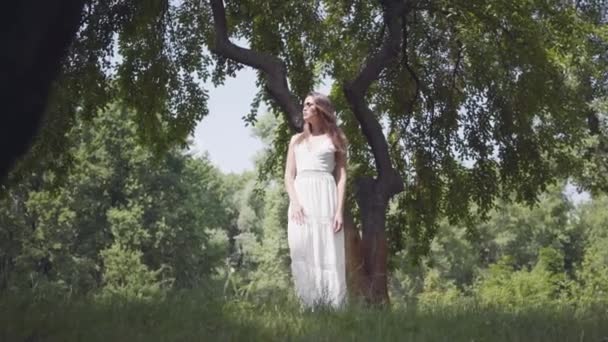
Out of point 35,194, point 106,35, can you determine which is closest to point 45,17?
point 106,35

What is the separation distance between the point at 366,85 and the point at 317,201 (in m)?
5.29

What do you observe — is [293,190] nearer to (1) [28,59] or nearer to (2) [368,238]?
(2) [368,238]

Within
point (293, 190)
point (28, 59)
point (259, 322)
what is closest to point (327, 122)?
point (293, 190)

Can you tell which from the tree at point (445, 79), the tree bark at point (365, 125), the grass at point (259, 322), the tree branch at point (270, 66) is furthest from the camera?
the tree at point (445, 79)

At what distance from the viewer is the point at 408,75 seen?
58.2 ft

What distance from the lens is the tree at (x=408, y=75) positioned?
49.2ft

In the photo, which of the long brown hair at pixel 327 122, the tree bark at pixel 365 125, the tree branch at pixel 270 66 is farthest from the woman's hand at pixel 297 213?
the tree branch at pixel 270 66

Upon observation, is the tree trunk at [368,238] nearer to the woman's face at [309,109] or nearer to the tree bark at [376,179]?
the tree bark at [376,179]

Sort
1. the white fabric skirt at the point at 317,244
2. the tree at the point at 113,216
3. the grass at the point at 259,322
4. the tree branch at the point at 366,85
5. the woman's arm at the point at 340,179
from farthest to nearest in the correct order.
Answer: the tree at the point at 113,216, the tree branch at the point at 366,85, the woman's arm at the point at 340,179, the white fabric skirt at the point at 317,244, the grass at the point at 259,322

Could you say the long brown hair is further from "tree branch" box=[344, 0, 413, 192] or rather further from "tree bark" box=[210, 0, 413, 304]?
"tree branch" box=[344, 0, 413, 192]

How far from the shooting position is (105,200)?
48688 mm

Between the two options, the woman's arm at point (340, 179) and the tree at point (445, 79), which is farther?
the tree at point (445, 79)

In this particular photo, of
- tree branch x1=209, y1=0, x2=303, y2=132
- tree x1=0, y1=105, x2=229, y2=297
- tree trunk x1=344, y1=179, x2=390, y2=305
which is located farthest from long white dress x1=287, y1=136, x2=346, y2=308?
tree x1=0, y1=105, x2=229, y2=297

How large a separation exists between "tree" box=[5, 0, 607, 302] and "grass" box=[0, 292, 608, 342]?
780cm
